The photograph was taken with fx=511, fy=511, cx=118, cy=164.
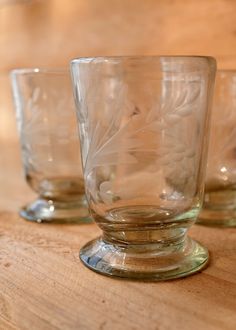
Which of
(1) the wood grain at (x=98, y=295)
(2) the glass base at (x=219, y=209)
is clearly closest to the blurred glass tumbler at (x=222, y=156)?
(2) the glass base at (x=219, y=209)

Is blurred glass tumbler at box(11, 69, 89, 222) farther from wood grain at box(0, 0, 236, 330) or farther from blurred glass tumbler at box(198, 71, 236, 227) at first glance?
blurred glass tumbler at box(198, 71, 236, 227)

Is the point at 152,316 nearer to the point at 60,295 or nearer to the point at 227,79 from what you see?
the point at 60,295

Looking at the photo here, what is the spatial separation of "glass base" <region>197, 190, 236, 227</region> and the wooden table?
3cm

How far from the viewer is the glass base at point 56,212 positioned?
702 mm

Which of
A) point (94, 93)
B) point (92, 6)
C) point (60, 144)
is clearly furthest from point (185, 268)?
point (92, 6)

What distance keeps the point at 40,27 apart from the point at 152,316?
79 centimetres

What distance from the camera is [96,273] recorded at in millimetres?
509

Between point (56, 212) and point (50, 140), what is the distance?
0.10m

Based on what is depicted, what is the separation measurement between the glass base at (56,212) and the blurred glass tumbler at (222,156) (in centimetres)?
17

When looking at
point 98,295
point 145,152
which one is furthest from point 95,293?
point 145,152

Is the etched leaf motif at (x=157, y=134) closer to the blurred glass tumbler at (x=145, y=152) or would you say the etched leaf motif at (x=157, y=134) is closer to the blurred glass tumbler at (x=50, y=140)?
the blurred glass tumbler at (x=145, y=152)

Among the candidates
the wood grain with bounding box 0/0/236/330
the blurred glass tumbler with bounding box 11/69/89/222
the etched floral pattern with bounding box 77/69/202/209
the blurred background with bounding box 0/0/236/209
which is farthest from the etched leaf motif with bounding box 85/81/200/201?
the blurred background with bounding box 0/0/236/209

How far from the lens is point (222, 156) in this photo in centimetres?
70

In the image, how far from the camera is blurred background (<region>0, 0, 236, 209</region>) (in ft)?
2.71
